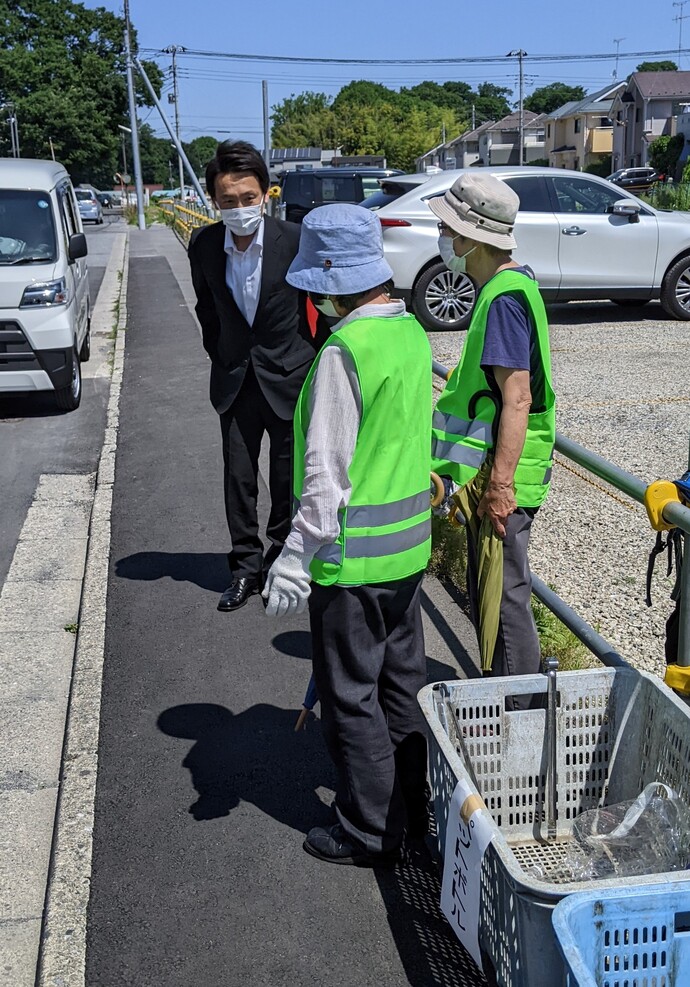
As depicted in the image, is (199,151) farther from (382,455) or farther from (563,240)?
(382,455)

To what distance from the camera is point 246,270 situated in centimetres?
500

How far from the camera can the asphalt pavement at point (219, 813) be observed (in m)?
2.91

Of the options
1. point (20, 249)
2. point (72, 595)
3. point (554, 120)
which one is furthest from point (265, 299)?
point (554, 120)

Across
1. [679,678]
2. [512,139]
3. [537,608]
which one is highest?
[512,139]

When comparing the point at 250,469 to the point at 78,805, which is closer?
the point at 78,805

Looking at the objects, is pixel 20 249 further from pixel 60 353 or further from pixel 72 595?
pixel 72 595

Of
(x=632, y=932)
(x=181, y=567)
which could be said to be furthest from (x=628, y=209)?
(x=632, y=932)

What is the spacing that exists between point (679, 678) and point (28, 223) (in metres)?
8.53

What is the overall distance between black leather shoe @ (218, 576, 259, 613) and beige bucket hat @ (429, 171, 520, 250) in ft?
8.17

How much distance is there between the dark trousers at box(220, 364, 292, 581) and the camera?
203 inches

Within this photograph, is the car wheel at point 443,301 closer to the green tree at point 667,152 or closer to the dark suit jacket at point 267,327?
the dark suit jacket at point 267,327

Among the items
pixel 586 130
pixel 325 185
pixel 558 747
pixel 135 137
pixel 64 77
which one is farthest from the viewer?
pixel 586 130

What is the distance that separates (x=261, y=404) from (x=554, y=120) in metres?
111

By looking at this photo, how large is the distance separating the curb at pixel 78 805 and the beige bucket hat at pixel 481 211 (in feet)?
7.50
